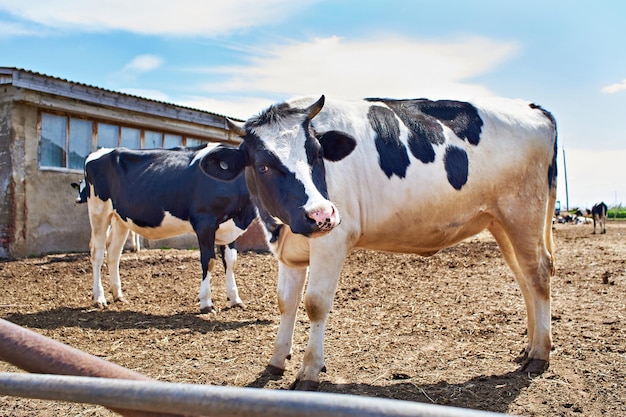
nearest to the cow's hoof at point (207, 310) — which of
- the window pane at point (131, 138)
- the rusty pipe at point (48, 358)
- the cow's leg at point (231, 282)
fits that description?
the cow's leg at point (231, 282)

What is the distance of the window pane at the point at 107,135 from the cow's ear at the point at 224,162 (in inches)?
455

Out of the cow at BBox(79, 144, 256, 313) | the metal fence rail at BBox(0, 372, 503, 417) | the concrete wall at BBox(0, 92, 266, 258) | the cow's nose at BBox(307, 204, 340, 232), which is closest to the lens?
the metal fence rail at BBox(0, 372, 503, 417)

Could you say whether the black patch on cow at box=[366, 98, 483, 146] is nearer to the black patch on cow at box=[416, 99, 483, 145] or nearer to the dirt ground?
the black patch on cow at box=[416, 99, 483, 145]

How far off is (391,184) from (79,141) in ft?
40.0

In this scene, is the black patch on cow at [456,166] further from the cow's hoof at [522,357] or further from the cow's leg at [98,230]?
the cow's leg at [98,230]

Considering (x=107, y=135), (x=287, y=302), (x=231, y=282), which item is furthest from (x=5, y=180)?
(x=287, y=302)

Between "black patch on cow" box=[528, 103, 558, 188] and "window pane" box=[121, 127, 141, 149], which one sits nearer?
"black patch on cow" box=[528, 103, 558, 188]

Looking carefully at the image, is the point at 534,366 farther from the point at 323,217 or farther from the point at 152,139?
the point at 152,139

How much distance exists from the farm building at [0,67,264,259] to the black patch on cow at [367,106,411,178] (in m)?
10.6

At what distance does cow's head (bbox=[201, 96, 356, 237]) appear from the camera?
370cm

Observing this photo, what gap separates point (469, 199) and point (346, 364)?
175 cm

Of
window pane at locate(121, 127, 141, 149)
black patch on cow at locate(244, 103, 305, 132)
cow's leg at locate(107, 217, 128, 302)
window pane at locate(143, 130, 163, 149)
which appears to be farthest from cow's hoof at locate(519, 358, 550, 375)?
window pane at locate(143, 130, 163, 149)

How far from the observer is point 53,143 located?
46.2 ft

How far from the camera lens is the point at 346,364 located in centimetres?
484
